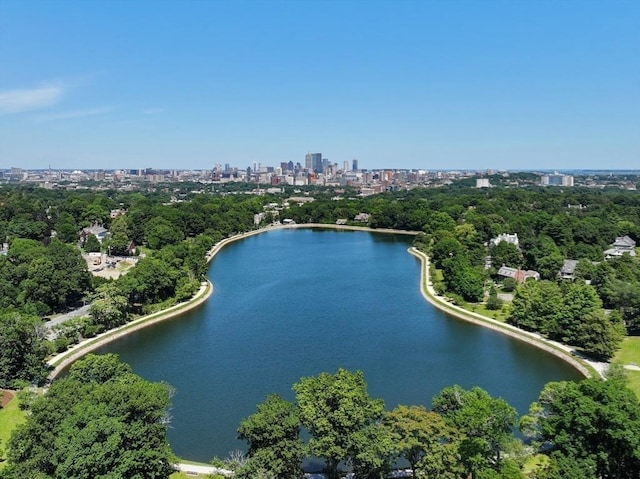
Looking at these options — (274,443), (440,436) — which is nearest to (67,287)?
(274,443)

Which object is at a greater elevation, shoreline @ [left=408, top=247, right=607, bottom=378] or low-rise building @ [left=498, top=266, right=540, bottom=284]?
low-rise building @ [left=498, top=266, right=540, bottom=284]

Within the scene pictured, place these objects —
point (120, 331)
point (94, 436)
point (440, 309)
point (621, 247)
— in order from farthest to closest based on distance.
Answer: point (621, 247), point (440, 309), point (120, 331), point (94, 436)

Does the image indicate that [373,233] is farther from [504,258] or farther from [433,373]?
[433,373]

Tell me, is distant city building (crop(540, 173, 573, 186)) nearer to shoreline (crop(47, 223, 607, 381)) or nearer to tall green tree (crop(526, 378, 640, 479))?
shoreline (crop(47, 223, 607, 381))

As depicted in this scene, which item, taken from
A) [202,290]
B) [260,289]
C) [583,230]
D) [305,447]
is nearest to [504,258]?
[583,230]

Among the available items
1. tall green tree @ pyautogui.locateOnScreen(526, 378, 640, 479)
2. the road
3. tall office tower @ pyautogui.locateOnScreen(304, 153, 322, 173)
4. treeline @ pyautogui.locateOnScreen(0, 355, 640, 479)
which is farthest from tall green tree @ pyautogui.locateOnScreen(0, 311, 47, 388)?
tall office tower @ pyautogui.locateOnScreen(304, 153, 322, 173)

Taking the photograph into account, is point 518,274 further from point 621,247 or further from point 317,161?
point 317,161
